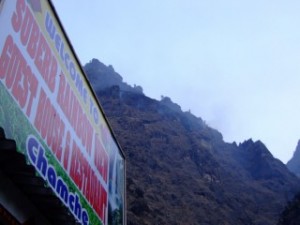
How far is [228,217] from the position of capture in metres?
51.4

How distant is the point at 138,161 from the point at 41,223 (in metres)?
50.8

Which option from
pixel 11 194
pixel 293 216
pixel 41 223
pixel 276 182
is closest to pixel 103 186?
pixel 41 223

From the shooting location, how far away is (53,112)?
245 inches

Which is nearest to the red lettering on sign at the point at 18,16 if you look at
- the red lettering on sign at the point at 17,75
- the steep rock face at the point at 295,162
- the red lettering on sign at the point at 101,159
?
the red lettering on sign at the point at 17,75

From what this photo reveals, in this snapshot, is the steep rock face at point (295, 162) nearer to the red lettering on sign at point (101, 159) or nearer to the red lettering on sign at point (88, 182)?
the red lettering on sign at point (101, 159)

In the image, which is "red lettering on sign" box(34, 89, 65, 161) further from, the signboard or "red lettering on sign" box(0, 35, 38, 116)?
"red lettering on sign" box(0, 35, 38, 116)

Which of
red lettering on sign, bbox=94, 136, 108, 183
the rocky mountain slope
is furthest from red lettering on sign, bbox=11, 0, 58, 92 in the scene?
the rocky mountain slope

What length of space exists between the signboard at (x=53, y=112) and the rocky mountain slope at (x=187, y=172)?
31.0 m

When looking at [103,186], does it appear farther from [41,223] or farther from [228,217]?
[228,217]

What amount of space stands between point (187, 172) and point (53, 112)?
5454 cm

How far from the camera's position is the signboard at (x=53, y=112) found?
511cm

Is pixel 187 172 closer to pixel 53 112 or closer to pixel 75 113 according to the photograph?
pixel 75 113

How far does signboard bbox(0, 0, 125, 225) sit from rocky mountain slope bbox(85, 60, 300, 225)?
30986 mm

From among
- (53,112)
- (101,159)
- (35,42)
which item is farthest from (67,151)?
(101,159)
